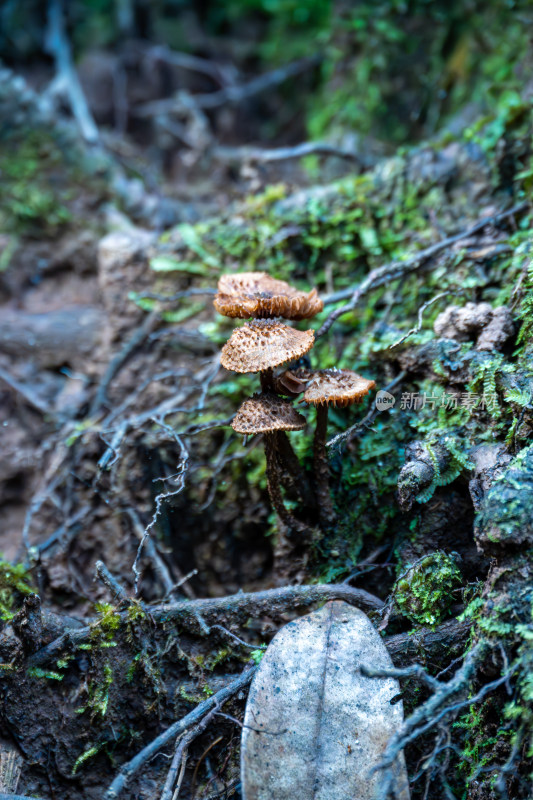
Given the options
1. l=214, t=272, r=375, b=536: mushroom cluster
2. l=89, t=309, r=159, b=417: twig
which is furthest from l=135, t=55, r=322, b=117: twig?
l=214, t=272, r=375, b=536: mushroom cluster

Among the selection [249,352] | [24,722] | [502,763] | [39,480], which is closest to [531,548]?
[502,763]

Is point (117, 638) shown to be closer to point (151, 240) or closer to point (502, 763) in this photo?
point (502, 763)

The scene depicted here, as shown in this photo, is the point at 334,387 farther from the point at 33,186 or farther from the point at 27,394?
the point at 33,186

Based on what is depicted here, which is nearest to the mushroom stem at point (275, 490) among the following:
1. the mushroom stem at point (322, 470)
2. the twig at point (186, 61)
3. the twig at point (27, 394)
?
the mushroom stem at point (322, 470)

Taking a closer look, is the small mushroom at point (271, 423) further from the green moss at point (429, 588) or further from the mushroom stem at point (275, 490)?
the green moss at point (429, 588)

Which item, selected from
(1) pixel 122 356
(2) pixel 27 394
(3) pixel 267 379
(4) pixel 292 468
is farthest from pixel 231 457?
(2) pixel 27 394

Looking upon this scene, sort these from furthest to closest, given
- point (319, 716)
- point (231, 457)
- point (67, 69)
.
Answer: point (67, 69) → point (231, 457) → point (319, 716)
